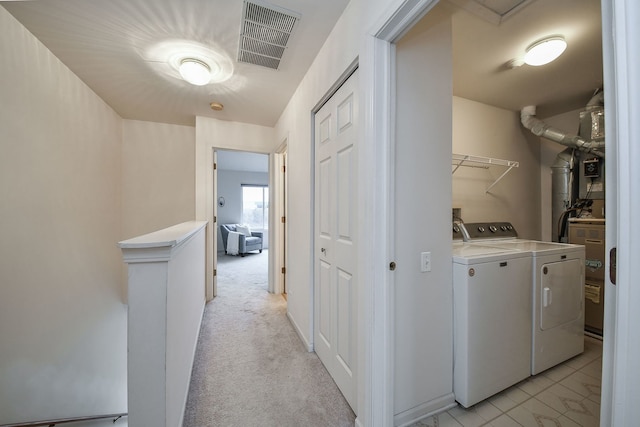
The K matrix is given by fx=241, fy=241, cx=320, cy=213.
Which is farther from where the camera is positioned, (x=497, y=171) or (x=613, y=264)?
(x=497, y=171)

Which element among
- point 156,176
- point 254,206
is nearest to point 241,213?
point 254,206

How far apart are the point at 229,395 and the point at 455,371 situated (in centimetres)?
143

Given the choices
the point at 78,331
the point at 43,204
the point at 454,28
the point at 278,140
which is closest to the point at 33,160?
the point at 43,204

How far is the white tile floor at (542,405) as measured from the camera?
4.44 ft

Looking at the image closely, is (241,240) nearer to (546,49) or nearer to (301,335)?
(301,335)

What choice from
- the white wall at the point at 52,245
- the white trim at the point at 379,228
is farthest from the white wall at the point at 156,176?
the white trim at the point at 379,228

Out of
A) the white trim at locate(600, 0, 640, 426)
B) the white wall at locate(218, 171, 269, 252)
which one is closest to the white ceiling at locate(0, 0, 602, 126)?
the white trim at locate(600, 0, 640, 426)

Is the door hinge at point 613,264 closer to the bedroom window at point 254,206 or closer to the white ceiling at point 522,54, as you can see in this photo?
the white ceiling at point 522,54

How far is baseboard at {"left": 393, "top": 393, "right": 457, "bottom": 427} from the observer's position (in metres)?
1.31

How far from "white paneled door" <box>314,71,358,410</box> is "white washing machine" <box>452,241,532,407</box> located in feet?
2.09

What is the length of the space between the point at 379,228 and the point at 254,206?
7064 millimetres

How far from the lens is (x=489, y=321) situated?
148 centimetres

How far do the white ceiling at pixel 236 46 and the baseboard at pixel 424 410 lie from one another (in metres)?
2.31

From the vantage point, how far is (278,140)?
123 inches
